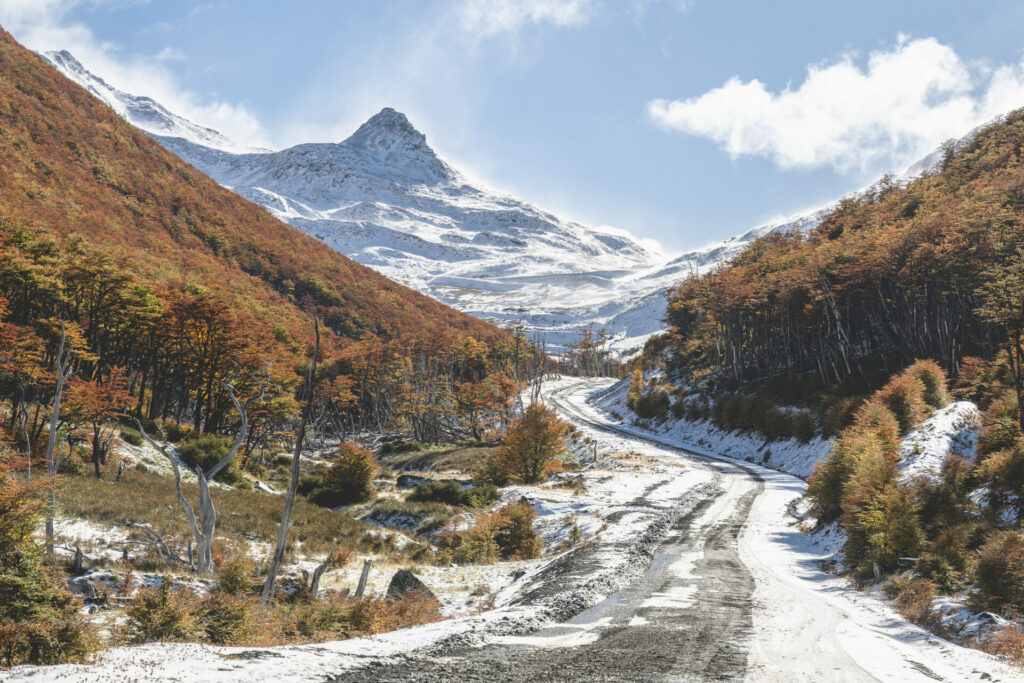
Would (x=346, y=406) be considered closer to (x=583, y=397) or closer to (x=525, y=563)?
(x=583, y=397)

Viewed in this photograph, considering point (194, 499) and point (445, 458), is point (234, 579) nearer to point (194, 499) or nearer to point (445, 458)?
point (194, 499)

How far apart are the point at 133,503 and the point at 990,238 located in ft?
168

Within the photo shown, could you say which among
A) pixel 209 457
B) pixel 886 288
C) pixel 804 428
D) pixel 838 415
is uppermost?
pixel 886 288

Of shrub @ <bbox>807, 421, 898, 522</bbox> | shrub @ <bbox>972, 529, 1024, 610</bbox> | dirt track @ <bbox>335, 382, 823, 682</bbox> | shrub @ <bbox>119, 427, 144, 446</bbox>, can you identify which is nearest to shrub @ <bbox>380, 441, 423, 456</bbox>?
shrub @ <bbox>119, 427, 144, 446</bbox>

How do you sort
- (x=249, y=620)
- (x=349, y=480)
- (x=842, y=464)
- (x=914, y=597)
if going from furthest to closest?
1. (x=349, y=480)
2. (x=842, y=464)
3. (x=914, y=597)
4. (x=249, y=620)

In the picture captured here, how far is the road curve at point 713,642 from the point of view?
269 inches

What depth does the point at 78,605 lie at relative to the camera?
8391 millimetres

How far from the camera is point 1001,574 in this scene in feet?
32.8

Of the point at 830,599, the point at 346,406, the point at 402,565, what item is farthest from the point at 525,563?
the point at 346,406

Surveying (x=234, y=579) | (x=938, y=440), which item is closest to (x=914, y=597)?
(x=938, y=440)

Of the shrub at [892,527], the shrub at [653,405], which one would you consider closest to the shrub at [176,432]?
the shrub at [892,527]

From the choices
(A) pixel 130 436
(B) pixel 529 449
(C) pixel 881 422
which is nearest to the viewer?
(C) pixel 881 422

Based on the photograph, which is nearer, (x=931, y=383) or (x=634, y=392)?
(x=931, y=383)

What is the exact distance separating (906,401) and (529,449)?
22.2m
